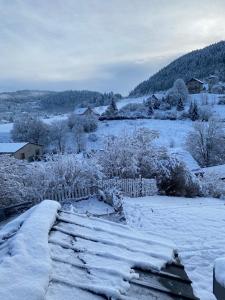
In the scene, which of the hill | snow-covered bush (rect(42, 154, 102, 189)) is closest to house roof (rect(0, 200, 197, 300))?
snow-covered bush (rect(42, 154, 102, 189))

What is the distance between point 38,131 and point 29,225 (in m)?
54.2

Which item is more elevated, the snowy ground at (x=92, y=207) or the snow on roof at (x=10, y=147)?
the snowy ground at (x=92, y=207)

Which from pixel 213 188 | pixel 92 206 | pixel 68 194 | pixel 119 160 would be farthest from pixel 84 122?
pixel 92 206

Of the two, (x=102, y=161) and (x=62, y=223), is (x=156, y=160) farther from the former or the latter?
(x=62, y=223)

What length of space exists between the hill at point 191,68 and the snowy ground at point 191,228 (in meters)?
116

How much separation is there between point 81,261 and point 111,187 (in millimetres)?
11949

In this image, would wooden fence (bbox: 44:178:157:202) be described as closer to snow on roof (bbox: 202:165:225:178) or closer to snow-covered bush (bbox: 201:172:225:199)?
snow-covered bush (bbox: 201:172:225:199)

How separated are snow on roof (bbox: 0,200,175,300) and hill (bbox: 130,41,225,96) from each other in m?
125

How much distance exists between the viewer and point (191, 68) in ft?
456

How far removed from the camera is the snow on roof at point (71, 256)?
2435 millimetres

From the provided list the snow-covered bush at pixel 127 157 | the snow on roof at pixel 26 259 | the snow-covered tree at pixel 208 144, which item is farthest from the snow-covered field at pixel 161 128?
the snow on roof at pixel 26 259

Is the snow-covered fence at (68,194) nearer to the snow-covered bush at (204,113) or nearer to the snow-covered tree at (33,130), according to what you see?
the snow-covered tree at (33,130)

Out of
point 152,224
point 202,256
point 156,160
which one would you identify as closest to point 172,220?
point 152,224

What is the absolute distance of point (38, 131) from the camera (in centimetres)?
5653
